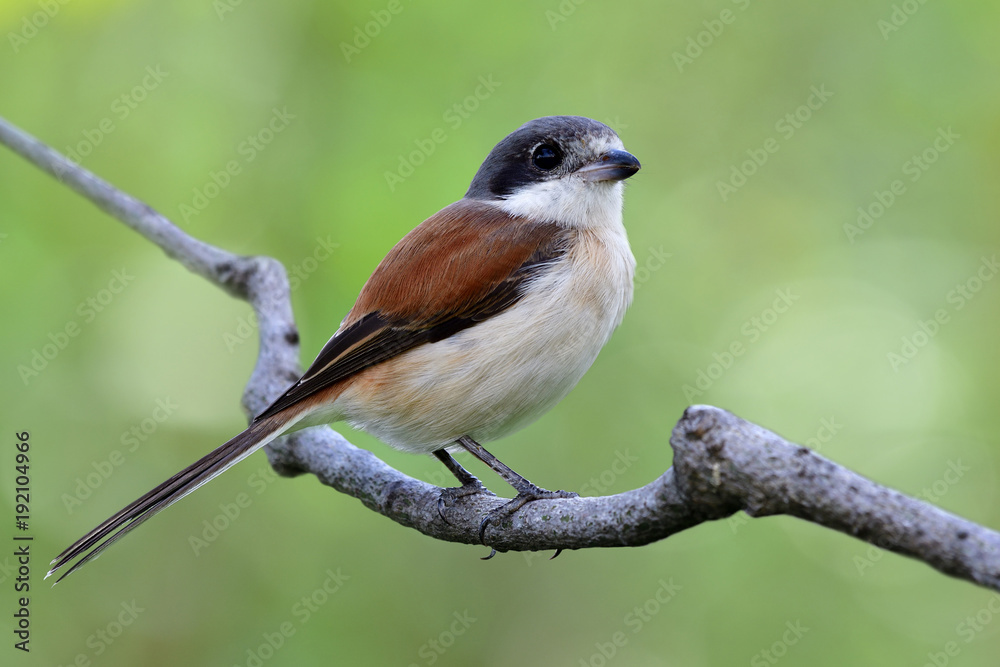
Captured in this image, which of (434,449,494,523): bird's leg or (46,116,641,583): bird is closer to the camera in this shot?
(434,449,494,523): bird's leg

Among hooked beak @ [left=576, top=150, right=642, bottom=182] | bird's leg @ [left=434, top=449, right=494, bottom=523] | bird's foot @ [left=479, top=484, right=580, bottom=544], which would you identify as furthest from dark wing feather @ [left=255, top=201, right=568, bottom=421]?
bird's foot @ [left=479, top=484, right=580, bottom=544]

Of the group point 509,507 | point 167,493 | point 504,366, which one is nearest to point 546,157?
point 504,366

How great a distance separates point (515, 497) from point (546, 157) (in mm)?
1754

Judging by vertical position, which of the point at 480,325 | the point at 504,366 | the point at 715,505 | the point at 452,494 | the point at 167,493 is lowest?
the point at 167,493

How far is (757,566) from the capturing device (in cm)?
592

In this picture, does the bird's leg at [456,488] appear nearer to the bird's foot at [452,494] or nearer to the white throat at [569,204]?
the bird's foot at [452,494]

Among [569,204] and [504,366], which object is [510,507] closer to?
[504,366]

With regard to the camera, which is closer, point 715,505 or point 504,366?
point 715,505

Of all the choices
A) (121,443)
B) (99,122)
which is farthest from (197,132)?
(121,443)

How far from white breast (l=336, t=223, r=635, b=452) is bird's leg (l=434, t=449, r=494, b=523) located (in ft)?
0.61

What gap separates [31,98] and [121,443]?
2778mm

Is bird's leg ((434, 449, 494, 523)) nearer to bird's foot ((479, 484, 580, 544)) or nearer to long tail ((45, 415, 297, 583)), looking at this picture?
bird's foot ((479, 484, 580, 544))

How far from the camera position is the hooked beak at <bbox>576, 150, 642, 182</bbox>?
13.2 ft

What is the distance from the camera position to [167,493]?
126 inches
